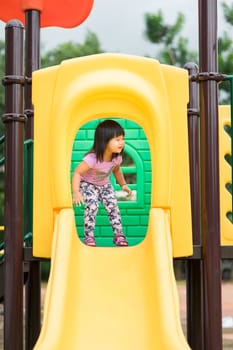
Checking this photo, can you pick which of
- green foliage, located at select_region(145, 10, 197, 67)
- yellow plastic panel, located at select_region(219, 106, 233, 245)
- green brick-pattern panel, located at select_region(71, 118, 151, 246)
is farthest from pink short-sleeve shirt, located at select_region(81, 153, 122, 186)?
green foliage, located at select_region(145, 10, 197, 67)

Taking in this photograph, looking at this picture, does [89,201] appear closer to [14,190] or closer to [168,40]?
[14,190]

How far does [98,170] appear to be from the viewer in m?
4.46

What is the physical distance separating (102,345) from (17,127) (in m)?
1.28

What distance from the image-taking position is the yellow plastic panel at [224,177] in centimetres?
620

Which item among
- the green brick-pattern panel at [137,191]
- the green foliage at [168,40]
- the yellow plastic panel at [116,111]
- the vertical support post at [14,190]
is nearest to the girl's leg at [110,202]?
the green brick-pattern panel at [137,191]

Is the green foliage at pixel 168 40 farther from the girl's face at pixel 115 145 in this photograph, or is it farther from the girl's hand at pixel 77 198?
the girl's hand at pixel 77 198

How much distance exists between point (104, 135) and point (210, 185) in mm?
Answer: 910

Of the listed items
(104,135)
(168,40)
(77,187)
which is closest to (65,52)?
(168,40)

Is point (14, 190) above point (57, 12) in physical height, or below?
below

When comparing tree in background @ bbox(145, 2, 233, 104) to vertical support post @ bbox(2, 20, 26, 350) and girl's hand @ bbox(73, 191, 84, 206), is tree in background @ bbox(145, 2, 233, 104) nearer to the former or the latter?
girl's hand @ bbox(73, 191, 84, 206)

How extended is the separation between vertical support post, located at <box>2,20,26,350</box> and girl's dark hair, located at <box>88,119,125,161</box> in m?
0.65

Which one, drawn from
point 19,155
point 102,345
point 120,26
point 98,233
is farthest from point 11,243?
point 120,26

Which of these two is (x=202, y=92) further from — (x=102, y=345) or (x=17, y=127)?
(x=102, y=345)

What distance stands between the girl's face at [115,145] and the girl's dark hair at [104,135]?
2 centimetres
